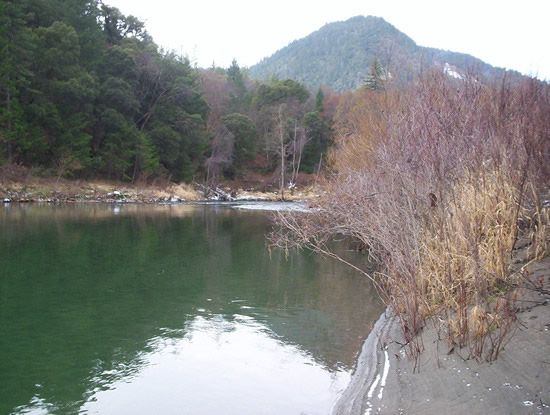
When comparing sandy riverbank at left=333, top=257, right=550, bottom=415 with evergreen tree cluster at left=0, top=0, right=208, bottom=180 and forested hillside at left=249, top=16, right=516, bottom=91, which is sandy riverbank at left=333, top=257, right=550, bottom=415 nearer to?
evergreen tree cluster at left=0, top=0, right=208, bottom=180

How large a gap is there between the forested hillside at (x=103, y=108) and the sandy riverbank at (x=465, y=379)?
110 ft

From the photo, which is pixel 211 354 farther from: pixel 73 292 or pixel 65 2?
pixel 65 2

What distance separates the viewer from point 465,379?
3.96m

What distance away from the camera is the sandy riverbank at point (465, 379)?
3484 mm

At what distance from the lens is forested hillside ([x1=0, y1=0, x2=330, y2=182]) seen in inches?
1323

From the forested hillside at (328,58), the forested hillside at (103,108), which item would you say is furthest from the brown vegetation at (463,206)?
the forested hillside at (328,58)

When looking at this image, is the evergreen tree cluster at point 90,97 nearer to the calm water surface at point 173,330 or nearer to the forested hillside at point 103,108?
the forested hillside at point 103,108

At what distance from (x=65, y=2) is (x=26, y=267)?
125 ft

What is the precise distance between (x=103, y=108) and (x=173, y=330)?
1452 inches

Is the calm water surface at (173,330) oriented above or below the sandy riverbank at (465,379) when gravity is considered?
below

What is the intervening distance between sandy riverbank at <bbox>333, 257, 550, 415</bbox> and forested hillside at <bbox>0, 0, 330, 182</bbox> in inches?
1319

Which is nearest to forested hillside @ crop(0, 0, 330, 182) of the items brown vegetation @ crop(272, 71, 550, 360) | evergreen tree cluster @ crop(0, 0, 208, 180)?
evergreen tree cluster @ crop(0, 0, 208, 180)

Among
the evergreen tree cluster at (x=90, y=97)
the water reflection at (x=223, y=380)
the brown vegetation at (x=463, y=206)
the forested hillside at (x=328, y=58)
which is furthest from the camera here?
the forested hillside at (x=328, y=58)

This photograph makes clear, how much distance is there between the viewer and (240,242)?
16594mm
